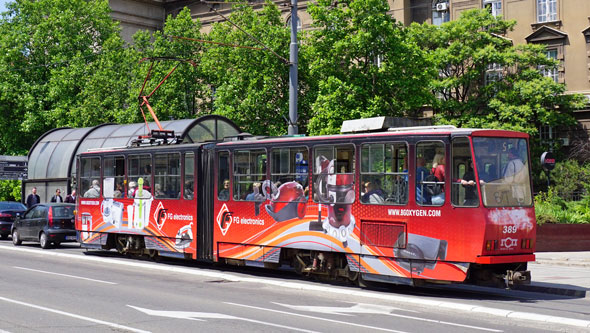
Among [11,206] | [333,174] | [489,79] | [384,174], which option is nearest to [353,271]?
[333,174]

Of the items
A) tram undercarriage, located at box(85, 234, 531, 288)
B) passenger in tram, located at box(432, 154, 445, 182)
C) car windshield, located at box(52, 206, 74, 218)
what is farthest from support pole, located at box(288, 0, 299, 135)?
car windshield, located at box(52, 206, 74, 218)

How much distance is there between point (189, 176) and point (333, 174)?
521cm

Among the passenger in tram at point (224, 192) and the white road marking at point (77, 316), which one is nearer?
the white road marking at point (77, 316)

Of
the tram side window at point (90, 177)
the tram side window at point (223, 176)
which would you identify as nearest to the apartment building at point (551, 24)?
the tram side window at point (90, 177)

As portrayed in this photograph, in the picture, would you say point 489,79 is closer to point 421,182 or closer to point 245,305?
point 421,182

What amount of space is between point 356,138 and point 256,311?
4.89 meters

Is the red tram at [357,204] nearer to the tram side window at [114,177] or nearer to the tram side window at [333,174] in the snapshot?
the tram side window at [333,174]

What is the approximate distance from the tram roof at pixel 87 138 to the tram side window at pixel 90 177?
18.2 feet

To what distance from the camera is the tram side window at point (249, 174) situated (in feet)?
58.4

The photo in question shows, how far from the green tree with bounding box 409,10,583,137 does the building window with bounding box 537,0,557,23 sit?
2.18m

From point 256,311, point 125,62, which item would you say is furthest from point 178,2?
point 256,311

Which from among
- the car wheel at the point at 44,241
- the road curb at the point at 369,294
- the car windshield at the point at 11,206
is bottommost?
the road curb at the point at 369,294

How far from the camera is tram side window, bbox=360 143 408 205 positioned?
14.8 meters

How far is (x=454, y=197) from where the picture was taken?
46.4ft
